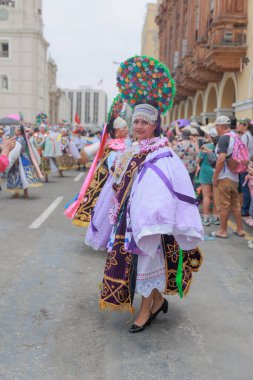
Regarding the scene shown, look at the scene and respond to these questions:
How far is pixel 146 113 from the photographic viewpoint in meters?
3.92

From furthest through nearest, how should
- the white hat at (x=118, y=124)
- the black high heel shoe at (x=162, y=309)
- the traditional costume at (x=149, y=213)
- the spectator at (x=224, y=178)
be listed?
the spectator at (x=224, y=178)
the white hat at (x=118, y=124)
the black high heel shoe at (x=162, y=309)
the traditional costume at (x=149, y=213)

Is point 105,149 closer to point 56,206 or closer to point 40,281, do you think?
point 40,281

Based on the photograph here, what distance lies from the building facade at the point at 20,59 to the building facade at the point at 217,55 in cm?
3405

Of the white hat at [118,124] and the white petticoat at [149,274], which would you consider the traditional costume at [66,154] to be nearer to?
the white hat at [118,124]

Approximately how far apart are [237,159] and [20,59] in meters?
56.2

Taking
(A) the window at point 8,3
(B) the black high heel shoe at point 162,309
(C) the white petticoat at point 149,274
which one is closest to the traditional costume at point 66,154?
(B) the black high heel shoe at point 162,309

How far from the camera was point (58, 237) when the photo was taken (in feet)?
24.2

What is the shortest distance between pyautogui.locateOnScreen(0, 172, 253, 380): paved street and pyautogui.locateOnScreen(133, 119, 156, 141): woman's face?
1547 millimetres

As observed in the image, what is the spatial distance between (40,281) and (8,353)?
A: 169 centimetres

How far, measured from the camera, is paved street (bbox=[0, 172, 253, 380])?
3.29m

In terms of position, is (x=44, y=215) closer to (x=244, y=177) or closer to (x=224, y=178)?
Answer: (x=224, y=178)

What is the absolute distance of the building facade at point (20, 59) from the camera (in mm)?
58438

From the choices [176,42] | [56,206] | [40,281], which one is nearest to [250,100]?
[56,206]

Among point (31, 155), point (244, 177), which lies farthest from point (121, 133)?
point (31, 155)
